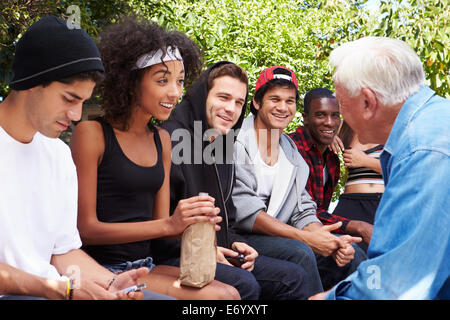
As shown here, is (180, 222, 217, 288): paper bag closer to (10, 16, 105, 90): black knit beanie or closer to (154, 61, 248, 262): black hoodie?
(154, 61, 248, 262): black hoodie

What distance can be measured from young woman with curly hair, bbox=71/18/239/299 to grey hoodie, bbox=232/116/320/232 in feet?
2.86

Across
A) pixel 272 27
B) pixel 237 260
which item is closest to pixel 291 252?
pixel 237 260

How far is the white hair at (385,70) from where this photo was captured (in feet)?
7.13

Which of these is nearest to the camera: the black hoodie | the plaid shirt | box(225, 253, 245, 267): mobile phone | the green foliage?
the black hoodie

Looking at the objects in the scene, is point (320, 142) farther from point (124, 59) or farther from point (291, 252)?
point (124, 59)

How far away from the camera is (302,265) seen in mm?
3631

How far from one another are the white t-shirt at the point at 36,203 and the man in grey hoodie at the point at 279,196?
1587 millimetres

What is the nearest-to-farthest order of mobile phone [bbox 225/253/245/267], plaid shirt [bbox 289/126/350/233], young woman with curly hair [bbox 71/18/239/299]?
young woman with curly hair [bbox 71/18/239/299] → mobile phone [bbox 225/253/245/267] → plaid shirt [bbox 289/126/350/233]

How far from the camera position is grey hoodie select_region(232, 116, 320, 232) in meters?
3.85

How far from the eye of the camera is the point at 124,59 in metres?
3.10

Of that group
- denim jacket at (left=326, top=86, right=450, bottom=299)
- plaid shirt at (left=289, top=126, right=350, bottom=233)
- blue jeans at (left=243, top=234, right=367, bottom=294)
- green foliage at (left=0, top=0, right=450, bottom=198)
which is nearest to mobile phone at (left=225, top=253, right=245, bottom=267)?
blue jeans at (left=243, top=234, right=367, bottom=294)

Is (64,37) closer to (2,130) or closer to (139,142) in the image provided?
(2,130)

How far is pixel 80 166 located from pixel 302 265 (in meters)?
1.69

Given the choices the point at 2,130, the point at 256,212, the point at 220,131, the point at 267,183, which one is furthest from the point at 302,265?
the point at 2,130
